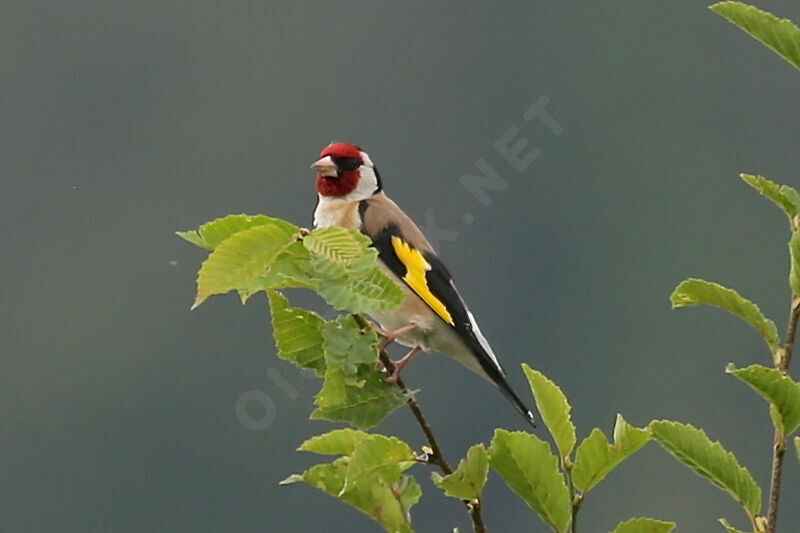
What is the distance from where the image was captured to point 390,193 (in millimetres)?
104312

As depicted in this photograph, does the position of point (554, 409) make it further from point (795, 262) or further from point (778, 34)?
point (778, 34)

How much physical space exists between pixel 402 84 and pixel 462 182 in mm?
21948

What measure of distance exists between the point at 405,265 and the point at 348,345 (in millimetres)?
2762

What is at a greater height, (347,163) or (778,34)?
(347,163)

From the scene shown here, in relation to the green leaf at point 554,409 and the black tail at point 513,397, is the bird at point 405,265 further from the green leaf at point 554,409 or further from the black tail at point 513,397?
the green leaf at point 554,409

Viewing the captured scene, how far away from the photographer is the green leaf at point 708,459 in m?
2.27

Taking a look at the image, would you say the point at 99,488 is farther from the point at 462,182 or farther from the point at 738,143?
the point at 738,143

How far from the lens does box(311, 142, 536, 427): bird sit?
5148mm

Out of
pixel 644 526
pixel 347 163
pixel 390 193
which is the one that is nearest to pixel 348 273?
pixel 644 526

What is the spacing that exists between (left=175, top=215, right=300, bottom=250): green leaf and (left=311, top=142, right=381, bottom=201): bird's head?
3.23m

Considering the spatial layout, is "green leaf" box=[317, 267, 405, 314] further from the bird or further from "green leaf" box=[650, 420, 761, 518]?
the bird

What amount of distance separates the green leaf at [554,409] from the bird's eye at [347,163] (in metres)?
Result: 3.45

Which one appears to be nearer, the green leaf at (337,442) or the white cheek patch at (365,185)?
the green leaf at (337,442)

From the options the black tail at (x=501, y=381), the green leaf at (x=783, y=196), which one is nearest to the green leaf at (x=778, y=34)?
the green leaf at (x=783, y=196)
